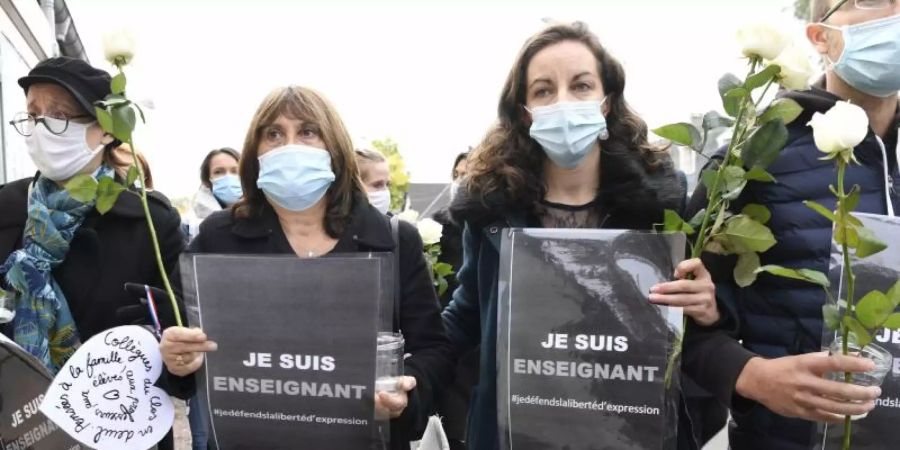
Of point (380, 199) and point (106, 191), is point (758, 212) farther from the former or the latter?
point (380, 199)

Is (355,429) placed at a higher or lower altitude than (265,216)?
lower

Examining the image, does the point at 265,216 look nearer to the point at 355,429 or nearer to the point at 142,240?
the point at 142,240

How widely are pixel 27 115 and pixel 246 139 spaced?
79 cm

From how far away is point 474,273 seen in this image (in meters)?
2.12

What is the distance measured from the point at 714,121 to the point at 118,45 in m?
1.34

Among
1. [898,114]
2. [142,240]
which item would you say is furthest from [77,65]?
[898,114]

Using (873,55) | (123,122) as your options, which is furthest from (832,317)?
(123,122)

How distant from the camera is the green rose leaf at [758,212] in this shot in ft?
5.06

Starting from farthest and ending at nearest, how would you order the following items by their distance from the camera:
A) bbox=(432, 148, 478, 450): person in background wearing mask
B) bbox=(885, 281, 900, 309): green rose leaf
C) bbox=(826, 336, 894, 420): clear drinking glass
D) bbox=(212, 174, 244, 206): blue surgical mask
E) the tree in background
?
the tree in background → bbox=(212, 174, 244, 206): blue surgical mask → bbox=(432, 148, 478, 450): person in background wearing mask → bbox=(826, 336, 894, 420): clear drinking glass → bbox=(885, 281, 900, 309): green rose leaf

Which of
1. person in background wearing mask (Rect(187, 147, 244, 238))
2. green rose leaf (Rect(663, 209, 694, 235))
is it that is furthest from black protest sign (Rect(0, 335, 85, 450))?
person in background wearing mask (Rect(187, 147, 244, 238))

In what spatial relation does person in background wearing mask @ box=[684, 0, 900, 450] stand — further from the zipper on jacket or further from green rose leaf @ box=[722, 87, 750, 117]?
green rose leaf @ box=[722, 87, 750, 117]

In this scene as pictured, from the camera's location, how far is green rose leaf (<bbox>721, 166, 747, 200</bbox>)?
1503mm

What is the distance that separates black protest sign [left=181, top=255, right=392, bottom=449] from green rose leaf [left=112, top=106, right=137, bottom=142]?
0.32m

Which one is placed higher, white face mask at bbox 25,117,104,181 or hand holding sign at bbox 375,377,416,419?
white face mask at bbox 25,117,104,181
